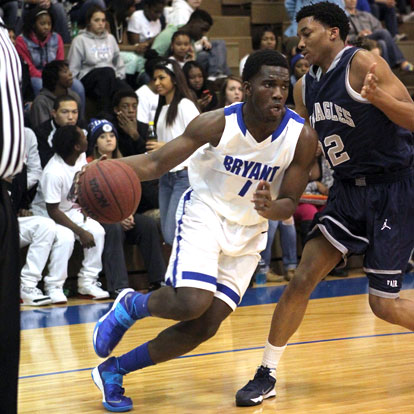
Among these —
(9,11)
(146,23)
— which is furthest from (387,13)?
(9,11)

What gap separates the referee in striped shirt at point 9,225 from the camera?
2.93 meters

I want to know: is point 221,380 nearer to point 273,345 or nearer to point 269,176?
point 273,345

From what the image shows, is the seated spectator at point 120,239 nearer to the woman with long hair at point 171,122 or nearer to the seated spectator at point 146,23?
the woman with long hair at point 171,122

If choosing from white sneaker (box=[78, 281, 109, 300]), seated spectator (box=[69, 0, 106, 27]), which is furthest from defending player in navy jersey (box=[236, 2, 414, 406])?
seated spectator (box=[69, 0, 106, 27])

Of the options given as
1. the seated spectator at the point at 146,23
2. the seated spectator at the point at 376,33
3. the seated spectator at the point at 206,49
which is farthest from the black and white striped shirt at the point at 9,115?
the seated spectator at the point at 376,33

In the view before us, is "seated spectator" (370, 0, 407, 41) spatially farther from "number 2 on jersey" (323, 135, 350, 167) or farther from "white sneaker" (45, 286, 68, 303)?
"number 2 on jersey" (323, 135, 350, 167)

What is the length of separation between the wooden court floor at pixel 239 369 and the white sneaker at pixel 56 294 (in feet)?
1.41

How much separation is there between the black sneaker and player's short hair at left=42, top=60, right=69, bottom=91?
5.22 metres

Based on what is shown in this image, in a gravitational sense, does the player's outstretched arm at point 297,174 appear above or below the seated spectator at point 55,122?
above

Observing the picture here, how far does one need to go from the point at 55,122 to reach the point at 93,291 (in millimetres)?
1809

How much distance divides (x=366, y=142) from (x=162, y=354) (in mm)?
1584

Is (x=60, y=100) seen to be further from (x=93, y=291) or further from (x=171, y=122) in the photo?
(x=93, y=291)

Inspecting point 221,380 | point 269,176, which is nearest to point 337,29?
point 269,176

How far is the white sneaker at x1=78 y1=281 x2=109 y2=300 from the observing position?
24.0ft
